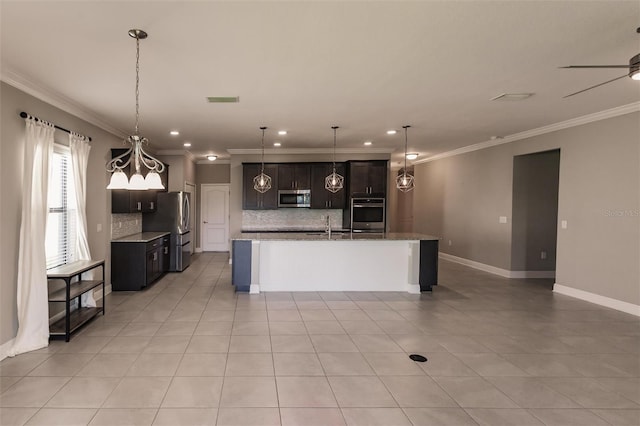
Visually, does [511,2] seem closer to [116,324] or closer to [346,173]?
[116,324]

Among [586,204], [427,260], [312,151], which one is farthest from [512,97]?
[312,151]

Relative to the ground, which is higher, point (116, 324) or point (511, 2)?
point (511, 2)

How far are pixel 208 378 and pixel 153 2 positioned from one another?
2.72 metres

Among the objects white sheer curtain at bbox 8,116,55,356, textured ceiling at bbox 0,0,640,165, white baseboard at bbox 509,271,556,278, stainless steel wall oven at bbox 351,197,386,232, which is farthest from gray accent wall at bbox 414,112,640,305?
white sheer curtain at bbox 8,116,55,356

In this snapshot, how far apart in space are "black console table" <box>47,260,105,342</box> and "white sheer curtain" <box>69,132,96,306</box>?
0.11 metres

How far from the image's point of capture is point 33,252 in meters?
3.32

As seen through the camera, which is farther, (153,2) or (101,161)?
(101,161)

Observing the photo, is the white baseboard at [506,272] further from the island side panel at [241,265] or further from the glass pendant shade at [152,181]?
the glass pendant shade at [152,181]

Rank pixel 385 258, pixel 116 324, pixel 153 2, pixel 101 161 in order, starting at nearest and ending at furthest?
pixel 153 2 → pixel 116 324 → pixel 101 161 → pixel 385 258

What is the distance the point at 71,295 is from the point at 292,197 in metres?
4.75

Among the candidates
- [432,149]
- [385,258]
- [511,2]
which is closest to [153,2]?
[511,2]

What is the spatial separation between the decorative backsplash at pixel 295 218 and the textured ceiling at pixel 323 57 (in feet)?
11.4

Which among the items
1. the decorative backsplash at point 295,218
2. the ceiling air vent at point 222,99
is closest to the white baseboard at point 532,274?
the decorative backsplash at point 295,218

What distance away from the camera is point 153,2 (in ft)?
6.77
